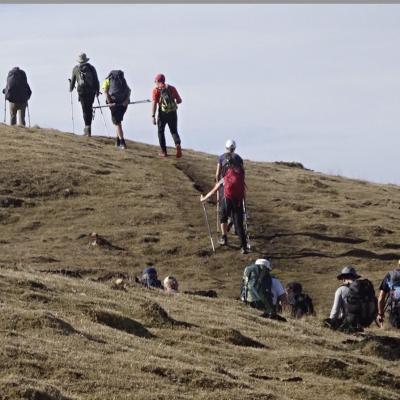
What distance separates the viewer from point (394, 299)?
92.3 feet

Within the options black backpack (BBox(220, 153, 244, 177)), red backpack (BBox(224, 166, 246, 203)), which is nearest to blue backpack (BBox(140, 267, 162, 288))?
red backpack (BBox(224, 166, 246, 203))

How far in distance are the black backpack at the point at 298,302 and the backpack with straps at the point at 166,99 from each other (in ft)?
43.2

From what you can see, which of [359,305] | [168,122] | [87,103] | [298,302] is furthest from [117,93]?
[359,305]

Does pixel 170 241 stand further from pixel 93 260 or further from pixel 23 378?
pixel 23 378

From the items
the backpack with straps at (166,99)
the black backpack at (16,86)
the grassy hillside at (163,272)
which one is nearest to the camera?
the grassy hillside at (163,272)

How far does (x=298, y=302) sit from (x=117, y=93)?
16.1 metres

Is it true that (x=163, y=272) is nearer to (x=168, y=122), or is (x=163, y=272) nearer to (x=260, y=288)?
(x=260, y=288)

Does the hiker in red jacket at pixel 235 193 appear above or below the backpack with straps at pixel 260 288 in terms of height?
above

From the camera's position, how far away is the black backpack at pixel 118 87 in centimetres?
4303

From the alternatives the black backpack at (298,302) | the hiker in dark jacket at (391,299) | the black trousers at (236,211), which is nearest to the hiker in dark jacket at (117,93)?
the black trousers at (236,211)

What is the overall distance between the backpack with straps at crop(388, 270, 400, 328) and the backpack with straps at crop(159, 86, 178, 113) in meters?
13.6

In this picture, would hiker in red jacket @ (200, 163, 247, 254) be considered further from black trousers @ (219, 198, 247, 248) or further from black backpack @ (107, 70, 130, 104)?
black backpack @ (107, 70, 130, 104)

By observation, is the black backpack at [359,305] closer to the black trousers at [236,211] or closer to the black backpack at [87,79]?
the black trousers at [236,211]

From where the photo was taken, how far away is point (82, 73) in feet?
142
